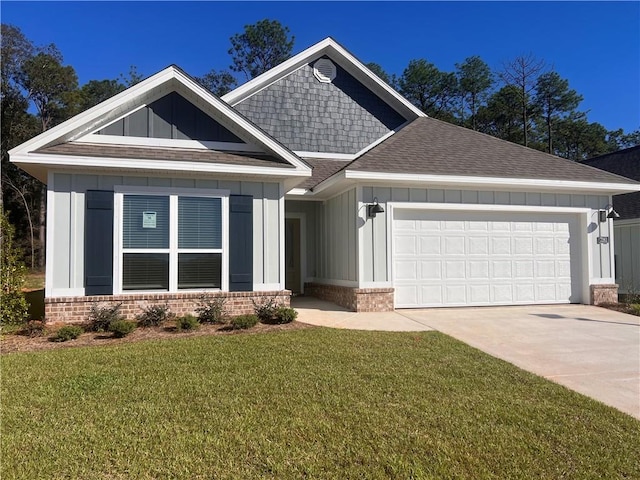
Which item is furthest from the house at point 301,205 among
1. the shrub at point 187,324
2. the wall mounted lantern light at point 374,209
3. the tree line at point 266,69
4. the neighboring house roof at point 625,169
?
the tree line at point 266,69

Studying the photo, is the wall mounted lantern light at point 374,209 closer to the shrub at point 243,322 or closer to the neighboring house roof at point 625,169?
the shrub at point 243,322

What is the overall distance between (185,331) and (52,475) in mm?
4374

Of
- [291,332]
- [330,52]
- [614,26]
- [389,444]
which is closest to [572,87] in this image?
[614,26]

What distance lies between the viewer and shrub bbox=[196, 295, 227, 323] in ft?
25.8

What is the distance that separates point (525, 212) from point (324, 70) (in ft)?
23.2

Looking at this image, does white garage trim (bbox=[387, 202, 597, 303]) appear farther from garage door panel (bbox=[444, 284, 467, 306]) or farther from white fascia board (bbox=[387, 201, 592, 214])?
garage door panel (bbox=[444, 284, 467, 306])

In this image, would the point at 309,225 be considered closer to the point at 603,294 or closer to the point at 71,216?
the point at 71,216

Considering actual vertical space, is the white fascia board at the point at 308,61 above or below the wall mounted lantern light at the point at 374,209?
above

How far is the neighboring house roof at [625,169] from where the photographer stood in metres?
14.4

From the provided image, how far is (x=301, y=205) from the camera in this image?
12.6 meters

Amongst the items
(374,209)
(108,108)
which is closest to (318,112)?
(374,209)

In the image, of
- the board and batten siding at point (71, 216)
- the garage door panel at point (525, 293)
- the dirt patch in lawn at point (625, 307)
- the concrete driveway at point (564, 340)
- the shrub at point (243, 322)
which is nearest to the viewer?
the concrete driveway at point (564, 340)

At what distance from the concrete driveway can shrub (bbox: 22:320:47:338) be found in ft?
21.7

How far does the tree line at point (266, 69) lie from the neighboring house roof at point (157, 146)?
78.8 feet
